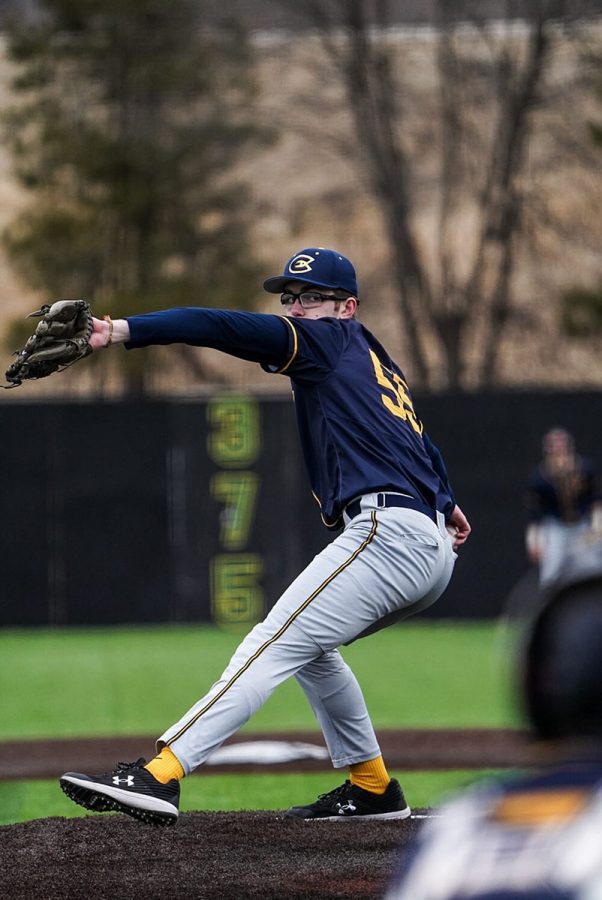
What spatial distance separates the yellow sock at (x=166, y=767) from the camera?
14.5ft

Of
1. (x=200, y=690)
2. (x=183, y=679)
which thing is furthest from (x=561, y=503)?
(x=200, y=690)

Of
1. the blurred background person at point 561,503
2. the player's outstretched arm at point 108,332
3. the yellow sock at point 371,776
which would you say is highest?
the player's outstretched arm at point 108,332

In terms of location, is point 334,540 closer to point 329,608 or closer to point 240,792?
point 329,608

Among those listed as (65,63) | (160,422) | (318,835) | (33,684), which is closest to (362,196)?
(65,63)

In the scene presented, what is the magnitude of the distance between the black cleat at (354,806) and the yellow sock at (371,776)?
0.02 meters

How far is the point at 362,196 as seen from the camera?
29.1m

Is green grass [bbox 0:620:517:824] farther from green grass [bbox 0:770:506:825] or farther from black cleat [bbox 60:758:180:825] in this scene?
black cleat [bbox 60:758:180:825]

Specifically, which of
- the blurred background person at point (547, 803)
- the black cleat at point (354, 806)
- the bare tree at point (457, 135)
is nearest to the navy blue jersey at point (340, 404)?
the black cleat at point (354, 806)

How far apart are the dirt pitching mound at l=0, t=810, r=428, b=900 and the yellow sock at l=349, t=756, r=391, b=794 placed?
134 millimetres

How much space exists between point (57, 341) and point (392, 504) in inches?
47.3

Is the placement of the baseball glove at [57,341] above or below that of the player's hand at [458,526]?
above

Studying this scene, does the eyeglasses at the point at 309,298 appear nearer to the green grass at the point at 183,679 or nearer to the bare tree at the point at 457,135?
the green grass at the point at 183,679

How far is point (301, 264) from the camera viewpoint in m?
5.04

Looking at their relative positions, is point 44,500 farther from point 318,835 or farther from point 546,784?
point 546,784
